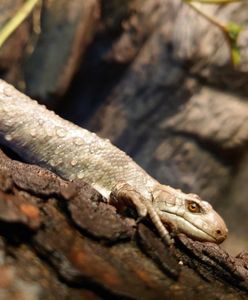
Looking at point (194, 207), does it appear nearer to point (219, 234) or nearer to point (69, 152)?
point (219, 234)

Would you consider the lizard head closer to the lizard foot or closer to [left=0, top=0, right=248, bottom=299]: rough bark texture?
the lizard foot

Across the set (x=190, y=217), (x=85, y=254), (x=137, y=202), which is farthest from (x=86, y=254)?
(x=190, y=217)

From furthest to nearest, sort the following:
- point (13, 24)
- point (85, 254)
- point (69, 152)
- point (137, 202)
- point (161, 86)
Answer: point (161, 86) < point (13, 24) < point (69, 152) < point (137, 202) < point (85, 254)

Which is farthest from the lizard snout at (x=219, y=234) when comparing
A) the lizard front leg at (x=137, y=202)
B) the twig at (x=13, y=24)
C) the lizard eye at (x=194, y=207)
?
the twig at (x=13, y=24)

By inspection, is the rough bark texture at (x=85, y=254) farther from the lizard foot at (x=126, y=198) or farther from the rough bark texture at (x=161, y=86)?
the rough bark texture at (x=161, y=86)

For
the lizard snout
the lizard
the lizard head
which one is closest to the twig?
the lizard

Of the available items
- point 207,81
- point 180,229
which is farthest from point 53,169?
point 207,81
